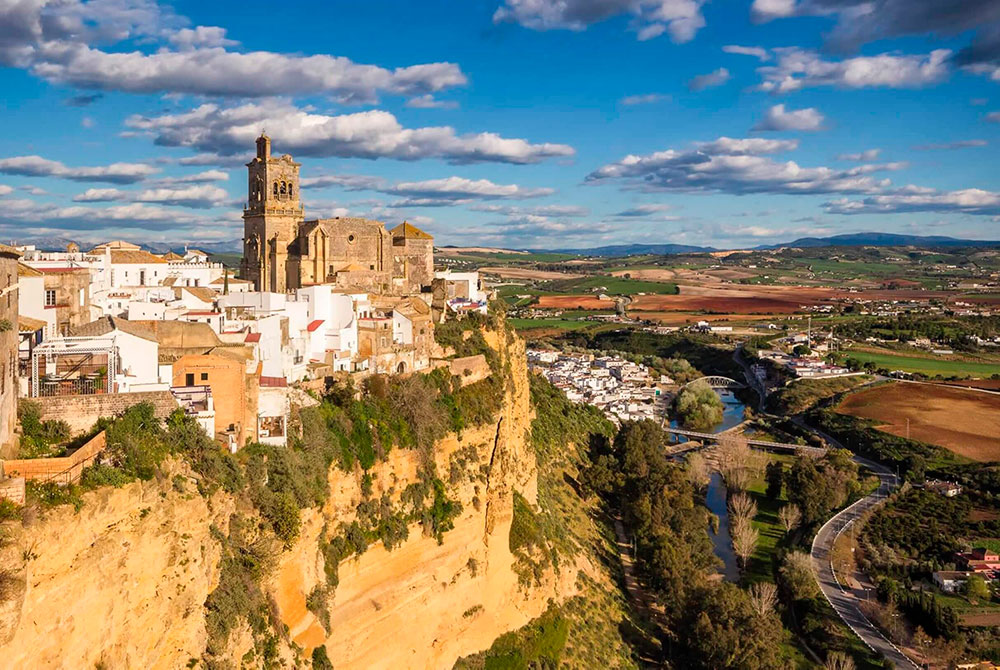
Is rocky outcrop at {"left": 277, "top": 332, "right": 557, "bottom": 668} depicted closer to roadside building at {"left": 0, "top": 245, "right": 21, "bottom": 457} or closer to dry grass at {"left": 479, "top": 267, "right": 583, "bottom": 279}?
roadside building at {"left": 0, "top": 245, "right": 21, "bottom": 457}

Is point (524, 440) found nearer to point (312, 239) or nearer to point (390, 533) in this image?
point (312, 239)

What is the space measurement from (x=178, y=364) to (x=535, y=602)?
12.7 metres

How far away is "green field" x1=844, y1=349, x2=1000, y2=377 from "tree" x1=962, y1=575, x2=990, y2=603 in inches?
1833

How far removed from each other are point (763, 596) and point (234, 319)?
68.5 feet

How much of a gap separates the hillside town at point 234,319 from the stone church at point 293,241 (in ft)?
0.16

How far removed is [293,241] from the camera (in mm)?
31641

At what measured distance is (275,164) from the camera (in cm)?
3073

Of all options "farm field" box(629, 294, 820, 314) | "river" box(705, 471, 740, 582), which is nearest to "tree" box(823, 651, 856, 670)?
"river" box(705, 471, 740, 582)

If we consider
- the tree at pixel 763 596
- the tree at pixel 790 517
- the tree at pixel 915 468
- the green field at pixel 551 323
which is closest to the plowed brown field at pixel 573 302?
the green field at pixel 551 323

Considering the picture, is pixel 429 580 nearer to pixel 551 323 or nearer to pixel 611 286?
pixel 551 323

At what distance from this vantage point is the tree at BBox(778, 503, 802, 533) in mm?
41062

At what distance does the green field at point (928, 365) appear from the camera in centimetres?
7825

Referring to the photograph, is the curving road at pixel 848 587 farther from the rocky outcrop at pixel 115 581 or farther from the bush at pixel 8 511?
the bush at pixel 8 511

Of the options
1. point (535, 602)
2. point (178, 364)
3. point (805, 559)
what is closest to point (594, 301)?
point (805, 559)
